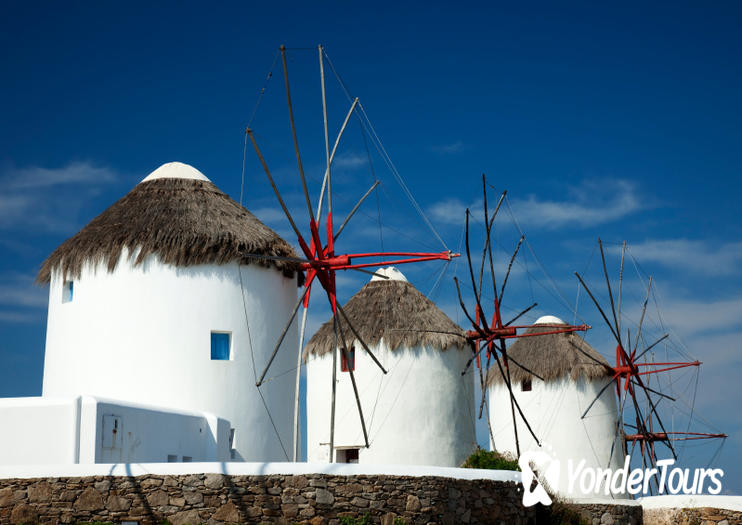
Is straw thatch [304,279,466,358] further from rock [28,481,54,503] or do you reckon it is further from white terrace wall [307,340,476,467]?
rock [28,481,54,503]

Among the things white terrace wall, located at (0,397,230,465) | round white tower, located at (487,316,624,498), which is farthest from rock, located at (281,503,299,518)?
round white tower, located at (487,316,624,498)

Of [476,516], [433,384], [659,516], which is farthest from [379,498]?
[433,384]

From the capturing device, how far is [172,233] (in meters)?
18.4

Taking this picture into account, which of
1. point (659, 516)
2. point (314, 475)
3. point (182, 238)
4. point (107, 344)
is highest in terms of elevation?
point (182, 238)

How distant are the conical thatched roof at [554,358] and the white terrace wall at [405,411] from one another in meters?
5.18

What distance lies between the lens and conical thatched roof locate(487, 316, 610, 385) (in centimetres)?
3109

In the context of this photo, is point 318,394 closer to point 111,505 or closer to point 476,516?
point 476,516

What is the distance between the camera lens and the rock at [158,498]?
12.6m

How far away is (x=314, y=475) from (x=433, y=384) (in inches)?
480

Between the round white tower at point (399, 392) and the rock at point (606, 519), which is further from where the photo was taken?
the round white tower at point (399, 392)

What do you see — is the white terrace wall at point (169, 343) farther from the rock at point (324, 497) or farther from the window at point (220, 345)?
the rock at point (324, 497)

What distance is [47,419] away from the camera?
1464cm

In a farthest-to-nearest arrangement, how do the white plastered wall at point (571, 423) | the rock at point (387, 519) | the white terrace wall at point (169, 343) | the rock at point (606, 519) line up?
the white plastered wall at point (571, 423) → the rock at point (606, 519) → the white terrace wall at point (169, 343) → the rock at point (387, 519)

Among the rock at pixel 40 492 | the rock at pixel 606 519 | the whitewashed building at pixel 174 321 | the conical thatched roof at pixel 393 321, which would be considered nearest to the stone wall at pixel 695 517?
the rock at pixel 606 519
